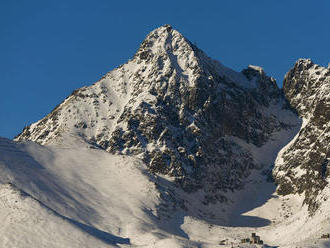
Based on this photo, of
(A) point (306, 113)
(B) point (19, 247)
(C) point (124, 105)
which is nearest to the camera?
(B) point (19, 247)

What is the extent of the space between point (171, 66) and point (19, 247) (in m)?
87.9

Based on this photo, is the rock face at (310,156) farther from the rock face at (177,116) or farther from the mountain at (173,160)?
the rock face at (177,116)

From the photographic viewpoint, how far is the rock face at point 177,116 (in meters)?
151

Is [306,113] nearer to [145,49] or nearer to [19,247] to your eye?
Answer: [145,49]

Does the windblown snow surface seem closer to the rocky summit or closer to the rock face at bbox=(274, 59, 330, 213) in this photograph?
the rock face at bbox=(274, 59, 330, 213)

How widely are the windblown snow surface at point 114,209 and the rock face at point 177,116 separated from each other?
5.27 metres

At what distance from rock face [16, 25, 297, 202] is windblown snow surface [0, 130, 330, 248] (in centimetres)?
527

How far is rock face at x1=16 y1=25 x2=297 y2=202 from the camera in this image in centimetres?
15088

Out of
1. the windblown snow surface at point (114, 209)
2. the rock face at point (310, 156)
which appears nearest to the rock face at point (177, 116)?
the windblown snow surface at point (114, 209)

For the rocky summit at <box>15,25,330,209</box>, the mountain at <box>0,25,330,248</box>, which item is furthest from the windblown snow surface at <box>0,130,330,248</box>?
the rocky summit at <box>15,25,330,209</box>

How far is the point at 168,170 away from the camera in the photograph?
145 m

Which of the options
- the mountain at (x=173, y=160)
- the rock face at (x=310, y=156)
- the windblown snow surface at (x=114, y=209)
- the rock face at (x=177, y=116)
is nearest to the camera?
the windblown snow surface at (x=114, y=209)

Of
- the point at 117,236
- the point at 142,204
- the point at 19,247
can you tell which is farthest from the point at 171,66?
the point at 19,247

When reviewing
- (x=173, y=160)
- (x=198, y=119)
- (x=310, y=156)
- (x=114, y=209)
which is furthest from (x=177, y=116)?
(x=114, y=209)
